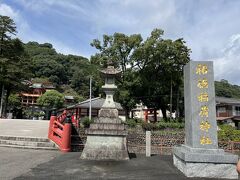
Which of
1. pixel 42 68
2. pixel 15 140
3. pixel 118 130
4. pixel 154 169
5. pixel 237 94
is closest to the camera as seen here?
pixel 154 169

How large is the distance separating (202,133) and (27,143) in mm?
9777

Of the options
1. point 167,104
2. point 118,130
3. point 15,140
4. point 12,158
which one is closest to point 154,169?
point 118,130

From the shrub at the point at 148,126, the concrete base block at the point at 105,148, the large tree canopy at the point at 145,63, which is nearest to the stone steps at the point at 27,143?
the concrete base block at the point at 105,148

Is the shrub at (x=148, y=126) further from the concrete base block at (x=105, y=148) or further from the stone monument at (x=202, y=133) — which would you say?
the stone monument at (x=202, y=133)

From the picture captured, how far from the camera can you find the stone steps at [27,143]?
43.0 ft

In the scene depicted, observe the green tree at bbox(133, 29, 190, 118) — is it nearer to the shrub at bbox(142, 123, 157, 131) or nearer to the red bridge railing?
the shrub at bbox(142, 123, 157, 131)

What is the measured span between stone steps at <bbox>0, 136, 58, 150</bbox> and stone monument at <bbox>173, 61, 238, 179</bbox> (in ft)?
24.9

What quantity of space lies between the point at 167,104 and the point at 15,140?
90.2ft

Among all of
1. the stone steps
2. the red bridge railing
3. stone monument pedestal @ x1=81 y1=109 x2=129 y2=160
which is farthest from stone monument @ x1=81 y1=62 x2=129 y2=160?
the stone steps

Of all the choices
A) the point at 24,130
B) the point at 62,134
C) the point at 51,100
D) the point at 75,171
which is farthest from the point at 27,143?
the point at 51,100

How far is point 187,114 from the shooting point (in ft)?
27.1

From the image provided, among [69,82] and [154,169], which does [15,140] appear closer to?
[154,169]

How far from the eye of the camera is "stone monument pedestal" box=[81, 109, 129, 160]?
1024 centimetres

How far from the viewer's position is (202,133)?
7629 millimetres
